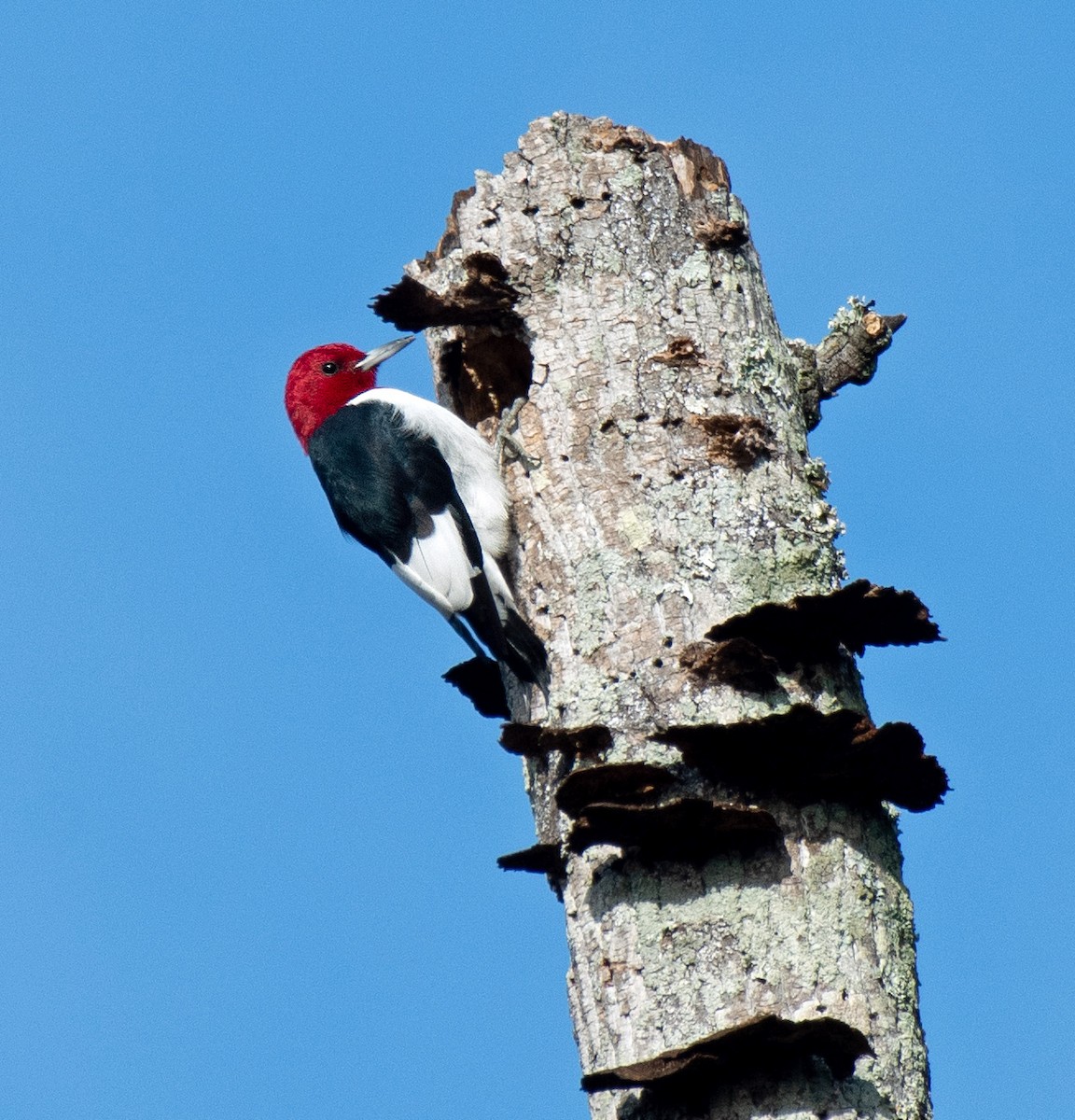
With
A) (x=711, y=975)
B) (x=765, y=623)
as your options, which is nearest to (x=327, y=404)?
(x=765, y=623)

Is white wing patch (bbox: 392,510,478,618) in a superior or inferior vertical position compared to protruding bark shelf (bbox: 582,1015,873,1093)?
superior

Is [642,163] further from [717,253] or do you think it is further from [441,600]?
[441,600]

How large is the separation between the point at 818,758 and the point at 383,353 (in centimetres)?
299

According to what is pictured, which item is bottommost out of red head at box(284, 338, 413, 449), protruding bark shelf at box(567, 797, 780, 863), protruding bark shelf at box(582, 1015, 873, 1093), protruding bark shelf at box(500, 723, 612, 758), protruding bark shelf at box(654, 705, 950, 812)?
protruding bark shelf at box(582, 1015, 873, 1093)

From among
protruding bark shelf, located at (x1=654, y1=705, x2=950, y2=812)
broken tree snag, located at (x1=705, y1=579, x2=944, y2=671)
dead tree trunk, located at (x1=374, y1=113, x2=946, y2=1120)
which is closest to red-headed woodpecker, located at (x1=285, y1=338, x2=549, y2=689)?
dead tree trunk, located at (x1=374, y1=113, x2=946, y2=1120)

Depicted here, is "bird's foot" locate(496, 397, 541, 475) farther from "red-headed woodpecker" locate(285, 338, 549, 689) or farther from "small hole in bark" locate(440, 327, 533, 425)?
"small hole in bark" locate(440, 327, 533, 425)

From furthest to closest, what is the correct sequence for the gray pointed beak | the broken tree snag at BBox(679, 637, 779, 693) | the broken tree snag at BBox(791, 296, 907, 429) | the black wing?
the gray pointed beak → the black wing → the broken tree snag at BBox(791, 296, 907, 429) → the broken tree snag at BBox(679, 637, 779, 693)

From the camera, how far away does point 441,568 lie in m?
4.27

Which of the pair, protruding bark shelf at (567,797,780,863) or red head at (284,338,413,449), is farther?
red head at (284,338,413,449)

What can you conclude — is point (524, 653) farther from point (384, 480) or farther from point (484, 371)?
point (384, 480)

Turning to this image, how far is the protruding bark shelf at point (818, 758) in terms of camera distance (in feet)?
8.95

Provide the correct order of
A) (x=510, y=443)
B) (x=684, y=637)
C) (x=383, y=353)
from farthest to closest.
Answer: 1. (x=383, y=353)
2. (x=510, y=443)
3. (x=684, y=637)

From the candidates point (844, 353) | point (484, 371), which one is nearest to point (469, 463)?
point (484, 371)

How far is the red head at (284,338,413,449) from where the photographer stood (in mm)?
5477
